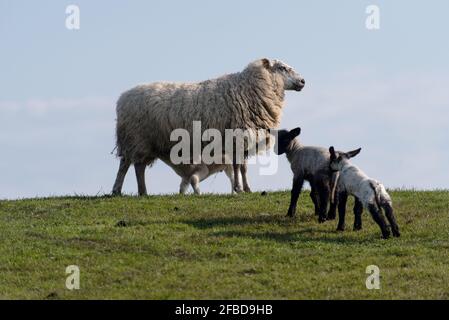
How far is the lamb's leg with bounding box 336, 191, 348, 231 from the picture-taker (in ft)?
59.7

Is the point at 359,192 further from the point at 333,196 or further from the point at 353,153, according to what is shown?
the point at 333,196

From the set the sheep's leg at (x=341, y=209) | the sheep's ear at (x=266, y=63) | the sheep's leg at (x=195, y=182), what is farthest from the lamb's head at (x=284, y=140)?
the sheep's ear at (x=266, y=63)

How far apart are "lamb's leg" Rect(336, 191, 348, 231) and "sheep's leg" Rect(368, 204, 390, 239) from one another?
85 cm

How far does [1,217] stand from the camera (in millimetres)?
20438

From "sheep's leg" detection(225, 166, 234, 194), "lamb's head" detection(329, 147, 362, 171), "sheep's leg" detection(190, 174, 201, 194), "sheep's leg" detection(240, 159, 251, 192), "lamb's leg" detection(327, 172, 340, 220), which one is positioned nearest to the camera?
"lamb's head" detection(329, 147, 362, 171)

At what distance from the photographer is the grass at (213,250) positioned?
1477 cm

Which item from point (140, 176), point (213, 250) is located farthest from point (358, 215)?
point (140, 176)

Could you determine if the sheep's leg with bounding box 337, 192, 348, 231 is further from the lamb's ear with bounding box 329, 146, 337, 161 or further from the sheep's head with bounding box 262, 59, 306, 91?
the sheep's head with bounding box 262, 59, 306, 91

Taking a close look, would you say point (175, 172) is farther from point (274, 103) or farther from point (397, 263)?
point (397, 263)

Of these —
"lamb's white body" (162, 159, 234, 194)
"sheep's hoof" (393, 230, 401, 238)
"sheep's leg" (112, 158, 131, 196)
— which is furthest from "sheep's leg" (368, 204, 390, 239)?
"sheep's leg" (112, 158, 131, 196)

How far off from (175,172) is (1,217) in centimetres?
520

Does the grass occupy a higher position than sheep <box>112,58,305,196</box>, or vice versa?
sheep <box>112,58,305,196</box>

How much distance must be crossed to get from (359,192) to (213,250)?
2.76 metres
